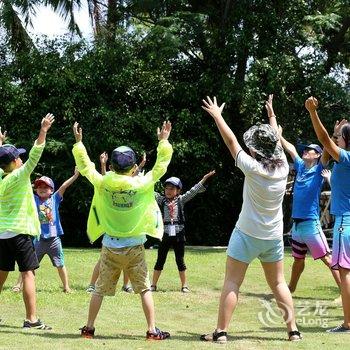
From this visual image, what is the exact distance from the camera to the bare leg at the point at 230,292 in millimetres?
6578

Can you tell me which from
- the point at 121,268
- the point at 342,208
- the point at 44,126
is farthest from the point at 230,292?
the point at 44,126

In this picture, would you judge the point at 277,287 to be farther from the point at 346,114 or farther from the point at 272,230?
the point at 346,114

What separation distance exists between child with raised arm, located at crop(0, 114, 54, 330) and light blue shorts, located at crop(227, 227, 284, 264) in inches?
82.9

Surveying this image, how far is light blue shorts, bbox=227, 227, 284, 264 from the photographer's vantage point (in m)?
6.62

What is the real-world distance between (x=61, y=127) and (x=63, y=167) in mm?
1491

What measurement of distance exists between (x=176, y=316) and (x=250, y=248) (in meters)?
2.25

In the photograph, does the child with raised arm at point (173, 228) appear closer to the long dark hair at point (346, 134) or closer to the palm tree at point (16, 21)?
the long dark hair at point (346, 134)

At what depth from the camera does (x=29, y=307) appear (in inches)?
284

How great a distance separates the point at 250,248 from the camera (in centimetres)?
662

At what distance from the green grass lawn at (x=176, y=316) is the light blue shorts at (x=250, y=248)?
81 cm

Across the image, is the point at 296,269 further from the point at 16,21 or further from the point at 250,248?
the point at 16,21

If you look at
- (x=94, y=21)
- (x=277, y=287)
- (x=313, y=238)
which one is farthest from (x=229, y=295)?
(x=94, y=21)

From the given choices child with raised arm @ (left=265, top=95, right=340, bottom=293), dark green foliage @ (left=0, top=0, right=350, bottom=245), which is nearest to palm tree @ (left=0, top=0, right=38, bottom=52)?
dark green foliage @ (left=0, top=0, right=350, bottom=245)

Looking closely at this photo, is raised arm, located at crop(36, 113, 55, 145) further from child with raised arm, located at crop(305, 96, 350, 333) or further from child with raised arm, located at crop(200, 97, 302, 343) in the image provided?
child with raised arm, located at crop(305, 96, 350, 333)
